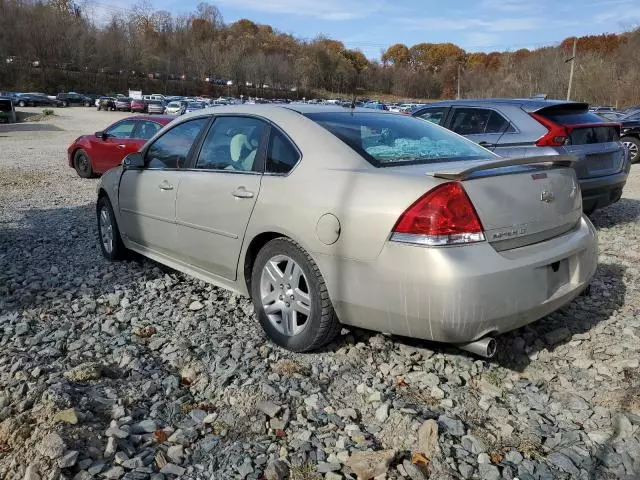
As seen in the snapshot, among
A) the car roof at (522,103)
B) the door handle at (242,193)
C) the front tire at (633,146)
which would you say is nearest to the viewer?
the door handle at (242,193)

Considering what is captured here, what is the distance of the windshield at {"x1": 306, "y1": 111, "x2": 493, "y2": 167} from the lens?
3.45 m

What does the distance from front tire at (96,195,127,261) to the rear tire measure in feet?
23.4

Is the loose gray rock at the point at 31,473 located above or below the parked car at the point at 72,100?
below

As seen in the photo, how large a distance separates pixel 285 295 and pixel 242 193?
2.44ft

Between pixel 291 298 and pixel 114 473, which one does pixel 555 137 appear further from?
pixel 114 473

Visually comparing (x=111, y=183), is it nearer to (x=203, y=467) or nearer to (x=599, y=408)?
(x=203, y=467)

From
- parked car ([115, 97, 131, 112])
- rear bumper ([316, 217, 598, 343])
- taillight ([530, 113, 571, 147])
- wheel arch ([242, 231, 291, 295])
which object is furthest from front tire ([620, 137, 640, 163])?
parked car ([115, 97, 131, 112])

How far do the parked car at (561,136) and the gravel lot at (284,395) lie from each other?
2047 millimetres

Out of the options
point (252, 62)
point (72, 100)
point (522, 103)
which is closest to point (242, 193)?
point (522, 103)

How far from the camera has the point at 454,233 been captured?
2.81 m

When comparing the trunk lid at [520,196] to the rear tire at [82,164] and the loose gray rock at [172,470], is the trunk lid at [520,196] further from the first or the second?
the rear tire at [82,164]

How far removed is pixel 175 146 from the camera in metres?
4.61

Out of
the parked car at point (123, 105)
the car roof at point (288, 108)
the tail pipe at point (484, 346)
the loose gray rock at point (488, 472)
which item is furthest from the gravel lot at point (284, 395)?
the parked car at point (123, 105)

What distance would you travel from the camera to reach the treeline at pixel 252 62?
78438 millimetres
